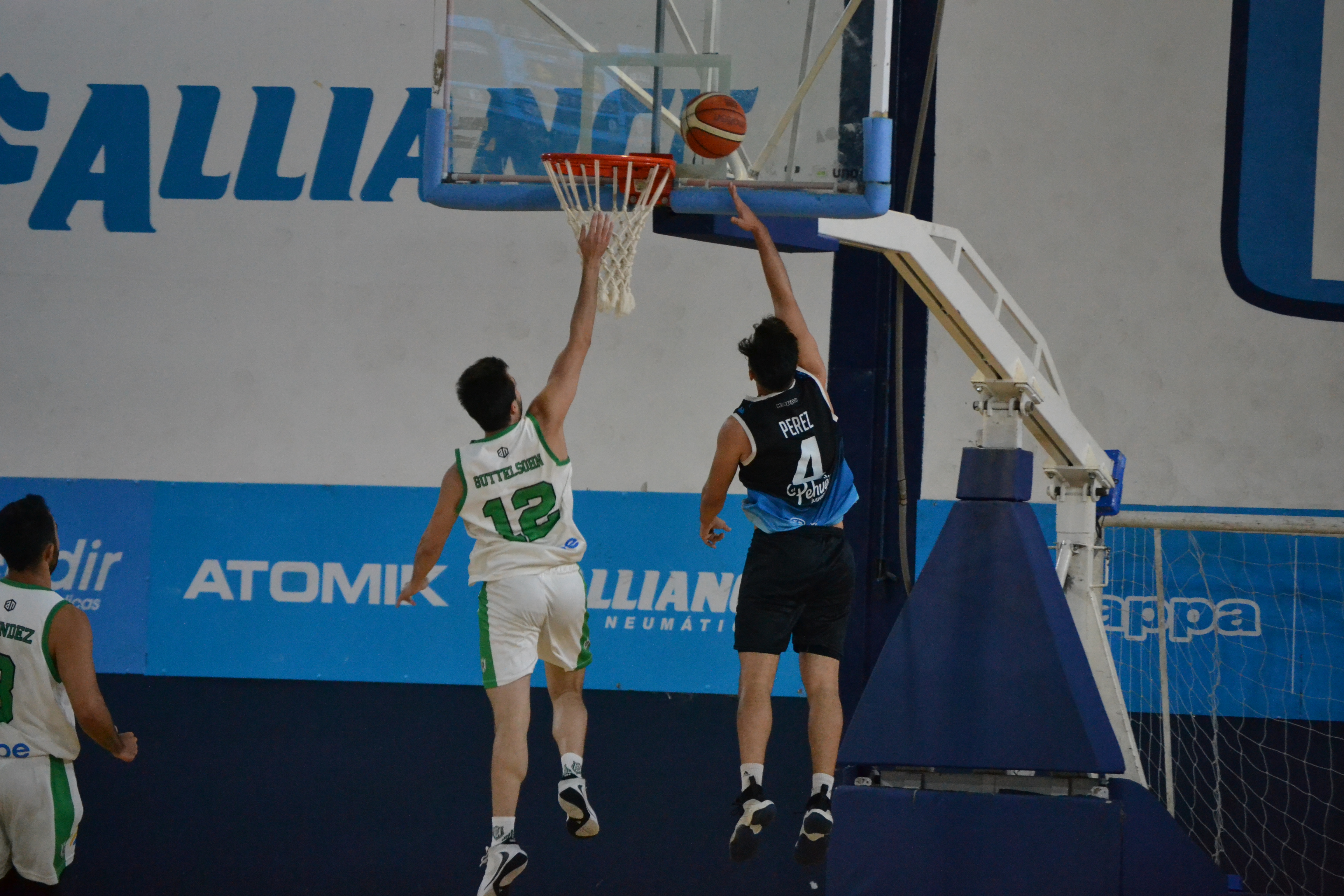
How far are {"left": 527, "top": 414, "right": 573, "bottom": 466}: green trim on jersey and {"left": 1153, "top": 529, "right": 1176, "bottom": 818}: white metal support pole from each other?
2.85 metres

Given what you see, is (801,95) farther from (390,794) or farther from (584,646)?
(390,794)

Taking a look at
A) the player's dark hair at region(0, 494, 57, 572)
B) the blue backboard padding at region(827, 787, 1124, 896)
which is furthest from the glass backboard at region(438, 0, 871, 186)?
the blue backboard padding at region(827, 787, 1124, 896)

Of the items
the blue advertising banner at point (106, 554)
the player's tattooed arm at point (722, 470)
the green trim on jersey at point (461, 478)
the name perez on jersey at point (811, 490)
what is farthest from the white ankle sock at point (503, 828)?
the blue advertising banner at point (106, 554)

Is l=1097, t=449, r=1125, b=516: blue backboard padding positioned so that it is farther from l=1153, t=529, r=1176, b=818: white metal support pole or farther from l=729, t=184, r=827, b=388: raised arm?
l=729, t=184, r=827, b=388: raised arm

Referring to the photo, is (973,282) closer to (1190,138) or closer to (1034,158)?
(1034,158)

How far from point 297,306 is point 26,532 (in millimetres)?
2353

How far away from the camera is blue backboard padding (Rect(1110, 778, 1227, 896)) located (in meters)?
3.64

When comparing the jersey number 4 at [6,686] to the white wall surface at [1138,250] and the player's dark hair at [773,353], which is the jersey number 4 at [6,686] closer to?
the player's dark hair at [773,353]

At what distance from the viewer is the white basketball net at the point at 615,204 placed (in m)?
4.19

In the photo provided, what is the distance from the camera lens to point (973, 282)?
6570 mm

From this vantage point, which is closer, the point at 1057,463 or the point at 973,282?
the point at 1057,463

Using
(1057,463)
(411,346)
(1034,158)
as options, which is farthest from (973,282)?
(411,346)

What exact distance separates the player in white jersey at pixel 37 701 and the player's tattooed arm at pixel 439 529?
3.68 feet

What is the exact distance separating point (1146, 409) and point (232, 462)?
4.56 meters
